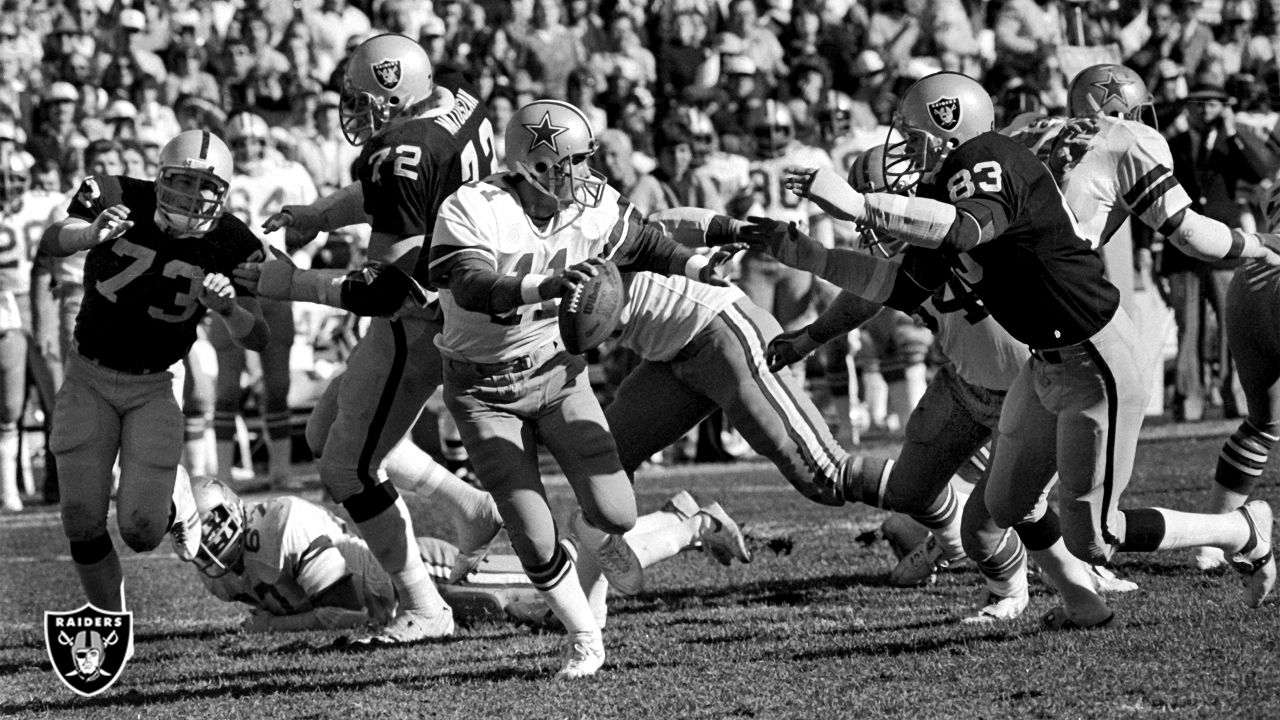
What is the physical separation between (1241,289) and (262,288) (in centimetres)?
335

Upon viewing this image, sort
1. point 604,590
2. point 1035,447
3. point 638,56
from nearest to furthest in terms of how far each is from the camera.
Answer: point 1035,447 → point 604,590 → point 638,56

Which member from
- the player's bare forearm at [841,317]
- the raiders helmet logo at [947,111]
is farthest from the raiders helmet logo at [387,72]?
the raiders helmet logo at [947,111]

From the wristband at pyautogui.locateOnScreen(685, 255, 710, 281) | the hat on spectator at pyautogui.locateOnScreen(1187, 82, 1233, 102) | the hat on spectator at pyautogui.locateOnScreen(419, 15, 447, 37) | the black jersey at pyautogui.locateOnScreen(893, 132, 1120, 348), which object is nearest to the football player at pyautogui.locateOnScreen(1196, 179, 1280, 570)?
the black jersey at pyautogui.locateOnScreen(893, 132, 1120, 348)

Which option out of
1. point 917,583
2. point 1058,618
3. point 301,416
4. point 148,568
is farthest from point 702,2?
point 1058,618

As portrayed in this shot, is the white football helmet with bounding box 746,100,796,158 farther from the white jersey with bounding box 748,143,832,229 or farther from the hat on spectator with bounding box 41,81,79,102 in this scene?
the hat on spectator with bounding box 41,81,79,102

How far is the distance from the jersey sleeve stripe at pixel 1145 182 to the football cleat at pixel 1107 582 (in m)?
1.31

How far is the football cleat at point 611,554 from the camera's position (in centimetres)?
595

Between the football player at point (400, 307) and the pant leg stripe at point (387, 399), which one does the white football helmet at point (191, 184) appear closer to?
the football player at point (400, 307)

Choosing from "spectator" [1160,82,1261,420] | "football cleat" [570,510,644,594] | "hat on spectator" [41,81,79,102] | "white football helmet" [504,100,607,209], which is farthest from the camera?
"hat on spectator" [41,81,79,102]

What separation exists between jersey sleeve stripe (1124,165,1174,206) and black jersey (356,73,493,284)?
2.27 meters

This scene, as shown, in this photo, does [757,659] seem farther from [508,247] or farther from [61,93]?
[61,93]

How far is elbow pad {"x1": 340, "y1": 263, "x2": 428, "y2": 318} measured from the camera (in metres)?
5.54

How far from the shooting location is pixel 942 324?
6.02 m

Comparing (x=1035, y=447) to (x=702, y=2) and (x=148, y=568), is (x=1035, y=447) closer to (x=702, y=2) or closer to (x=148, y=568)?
(x=148, y=568)
